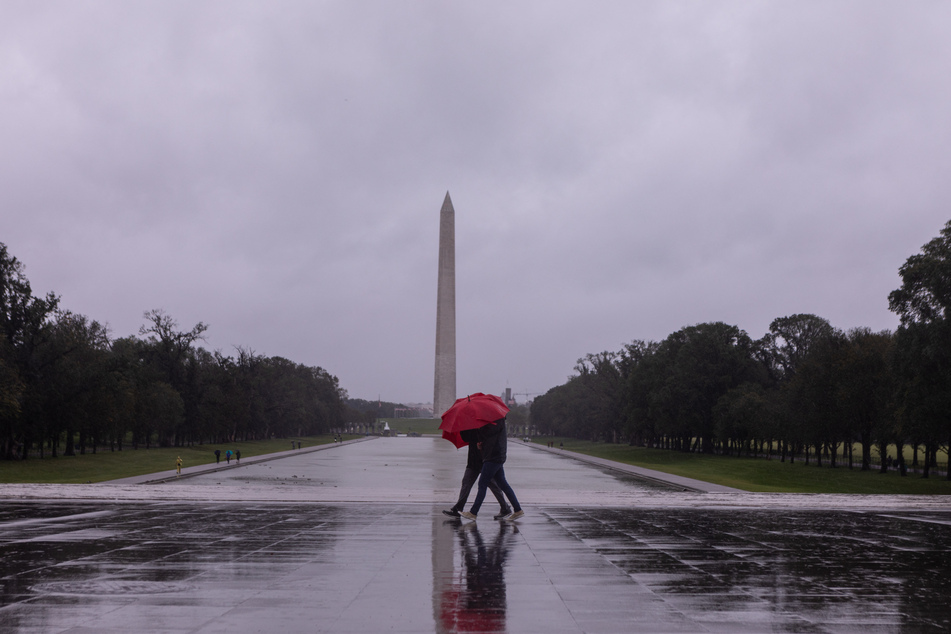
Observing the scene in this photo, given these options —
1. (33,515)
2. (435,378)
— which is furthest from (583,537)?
(435,378)

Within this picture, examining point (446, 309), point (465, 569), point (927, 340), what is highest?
point (446, 309)

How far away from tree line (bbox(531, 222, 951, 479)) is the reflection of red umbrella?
29.0 meters

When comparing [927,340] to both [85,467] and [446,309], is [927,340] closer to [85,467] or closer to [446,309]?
[85,467]

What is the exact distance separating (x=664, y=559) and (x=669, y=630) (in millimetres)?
3798

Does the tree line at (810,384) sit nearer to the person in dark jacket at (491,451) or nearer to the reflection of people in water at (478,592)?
the person in dark jacket at (491,451)

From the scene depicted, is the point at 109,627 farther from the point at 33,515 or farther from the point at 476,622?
the point at 33,515

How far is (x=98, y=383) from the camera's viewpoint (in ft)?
170

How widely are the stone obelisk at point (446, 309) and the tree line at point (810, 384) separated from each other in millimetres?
20585

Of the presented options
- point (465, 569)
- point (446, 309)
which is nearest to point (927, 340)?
point (465, 569)

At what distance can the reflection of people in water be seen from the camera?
6492 millimetres

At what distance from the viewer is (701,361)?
75.8 m

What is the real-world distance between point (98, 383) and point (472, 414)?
4589 centimetres

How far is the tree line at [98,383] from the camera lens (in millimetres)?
48125

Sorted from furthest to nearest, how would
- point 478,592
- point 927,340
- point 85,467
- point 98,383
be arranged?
point 98,383 < point 85,467 < point 927,340 < point 478,592
